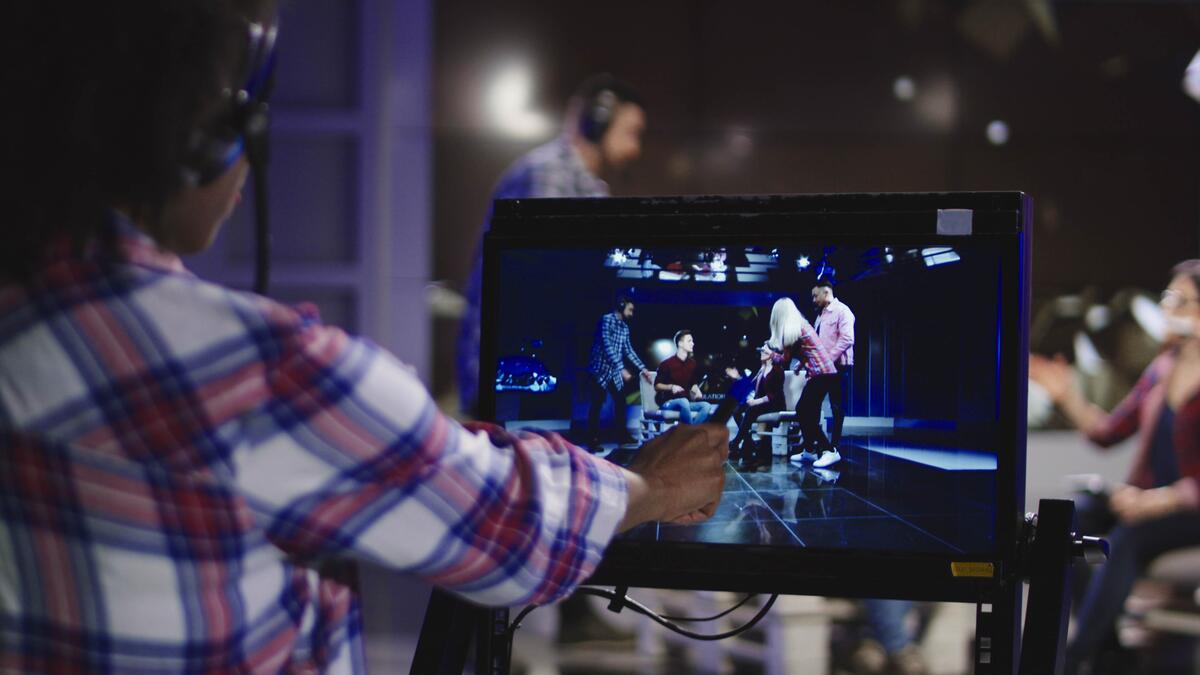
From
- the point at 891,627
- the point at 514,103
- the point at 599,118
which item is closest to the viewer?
the point at 891,627

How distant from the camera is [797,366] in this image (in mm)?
955

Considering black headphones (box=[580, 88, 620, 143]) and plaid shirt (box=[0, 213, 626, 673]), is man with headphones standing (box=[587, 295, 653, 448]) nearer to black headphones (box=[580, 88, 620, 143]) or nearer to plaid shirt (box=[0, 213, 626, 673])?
plaid shirt (box=[0, 213, 626, 673])

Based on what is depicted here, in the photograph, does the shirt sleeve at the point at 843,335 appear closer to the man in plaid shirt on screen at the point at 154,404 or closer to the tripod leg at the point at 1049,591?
the tripod leg at the point at 1049,591

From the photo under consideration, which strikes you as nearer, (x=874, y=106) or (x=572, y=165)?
(x=572, y=165)

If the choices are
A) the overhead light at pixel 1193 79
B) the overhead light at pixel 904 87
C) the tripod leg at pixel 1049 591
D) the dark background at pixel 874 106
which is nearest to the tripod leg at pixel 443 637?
the tripod leg at pixel 1049 591

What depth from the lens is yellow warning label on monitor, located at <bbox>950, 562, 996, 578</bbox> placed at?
916 mm

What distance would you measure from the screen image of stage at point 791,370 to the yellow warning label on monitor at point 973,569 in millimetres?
10

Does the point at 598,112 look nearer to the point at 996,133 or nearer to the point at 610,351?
the point at 996,133

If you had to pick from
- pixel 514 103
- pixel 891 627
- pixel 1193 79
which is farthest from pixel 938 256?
pixel 1193 79

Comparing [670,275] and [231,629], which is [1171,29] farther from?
[231,629]

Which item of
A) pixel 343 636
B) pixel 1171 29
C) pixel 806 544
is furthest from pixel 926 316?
pixel 1171 29

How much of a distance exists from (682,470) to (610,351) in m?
0.15

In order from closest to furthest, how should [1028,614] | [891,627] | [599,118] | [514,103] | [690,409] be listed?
[1028,614], [690,409], [891,627], [599,118], [514,103]

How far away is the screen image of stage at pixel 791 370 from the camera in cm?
92
